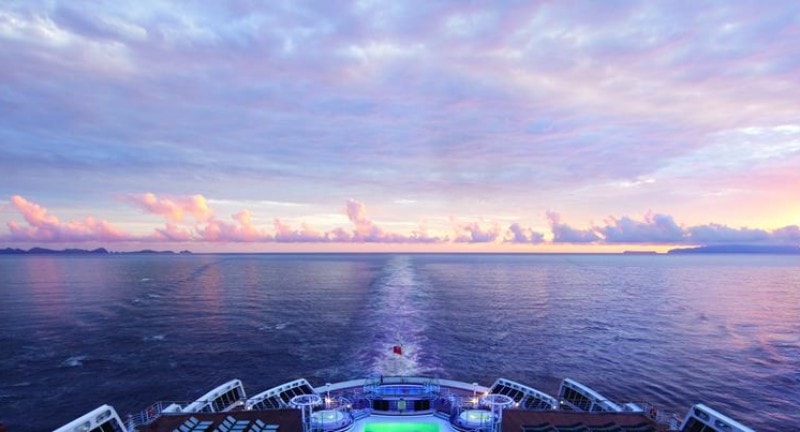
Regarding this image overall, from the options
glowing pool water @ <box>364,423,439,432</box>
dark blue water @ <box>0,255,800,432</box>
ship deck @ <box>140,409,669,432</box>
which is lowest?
dark blue water @ <box>0,255,800,432</box>

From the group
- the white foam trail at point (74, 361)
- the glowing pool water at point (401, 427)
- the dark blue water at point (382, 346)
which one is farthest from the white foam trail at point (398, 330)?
the white foam trail at point (74, 361)

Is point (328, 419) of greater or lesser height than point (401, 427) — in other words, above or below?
above

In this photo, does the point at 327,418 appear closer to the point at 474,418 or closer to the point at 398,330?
the point at 474,418

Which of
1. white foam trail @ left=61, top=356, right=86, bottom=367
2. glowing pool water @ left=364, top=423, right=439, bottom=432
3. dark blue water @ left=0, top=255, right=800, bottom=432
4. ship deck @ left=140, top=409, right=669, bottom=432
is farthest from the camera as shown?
white foam trail @ left=61, top=356, right=86, bottom=367

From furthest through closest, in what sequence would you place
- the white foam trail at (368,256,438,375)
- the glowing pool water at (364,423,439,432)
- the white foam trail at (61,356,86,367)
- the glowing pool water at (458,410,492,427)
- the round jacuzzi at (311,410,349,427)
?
the white foam trail at (368,256,438,375), the white foam trail at (61,356,86,367), the glowing pool water at (364,423,439,432), the glowing pool water at (458,410,492,427), the round jacuzzi at (311,410,349,427)

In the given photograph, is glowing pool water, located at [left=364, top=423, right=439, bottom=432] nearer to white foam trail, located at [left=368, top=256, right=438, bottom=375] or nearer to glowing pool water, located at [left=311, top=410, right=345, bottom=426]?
glowing pool water, located at [left=311, top=410, right=345, bottom=426]

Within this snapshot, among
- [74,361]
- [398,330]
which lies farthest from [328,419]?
[398,330]

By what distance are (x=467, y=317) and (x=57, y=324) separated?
3499 inches

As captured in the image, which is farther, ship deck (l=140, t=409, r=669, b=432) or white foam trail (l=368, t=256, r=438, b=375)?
white foam trail (l=368, t=256, r=438, b=375)

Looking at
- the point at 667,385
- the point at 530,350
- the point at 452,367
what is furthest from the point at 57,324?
the point at 667,385

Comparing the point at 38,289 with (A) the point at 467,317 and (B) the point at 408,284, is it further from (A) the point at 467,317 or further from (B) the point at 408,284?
(A) the point at 467,317

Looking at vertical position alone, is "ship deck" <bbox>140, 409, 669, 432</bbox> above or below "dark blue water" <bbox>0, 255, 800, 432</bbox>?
above

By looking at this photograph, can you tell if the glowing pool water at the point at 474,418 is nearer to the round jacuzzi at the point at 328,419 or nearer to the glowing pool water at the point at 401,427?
the glowing pool water at the point at 401,427

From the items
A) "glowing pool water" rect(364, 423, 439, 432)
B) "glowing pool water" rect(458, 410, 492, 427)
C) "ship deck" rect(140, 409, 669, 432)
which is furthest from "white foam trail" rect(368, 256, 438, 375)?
"glowing pool water" rect(458, 410, 492, 427)
